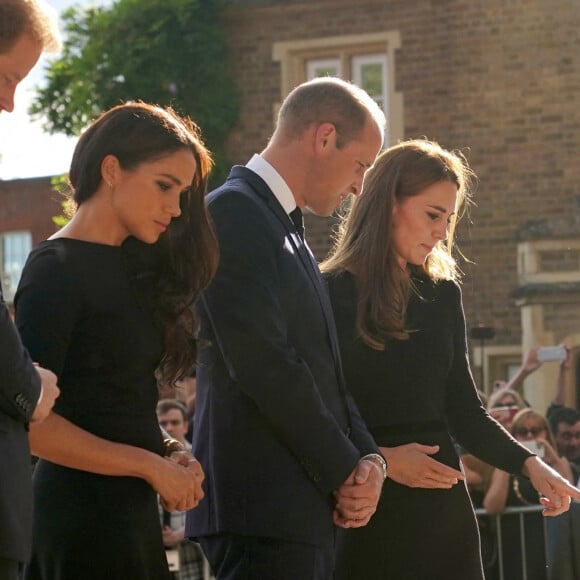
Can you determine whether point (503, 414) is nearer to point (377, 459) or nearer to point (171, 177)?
point (377, 459)

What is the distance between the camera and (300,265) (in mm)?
3377

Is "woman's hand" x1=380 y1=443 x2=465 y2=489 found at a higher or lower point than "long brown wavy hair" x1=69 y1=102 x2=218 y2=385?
lower

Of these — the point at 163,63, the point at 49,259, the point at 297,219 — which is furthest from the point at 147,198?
the point at 163,63

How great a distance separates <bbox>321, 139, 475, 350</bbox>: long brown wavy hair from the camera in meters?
4.01

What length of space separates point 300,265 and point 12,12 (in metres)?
1.06

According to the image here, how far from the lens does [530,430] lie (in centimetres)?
870

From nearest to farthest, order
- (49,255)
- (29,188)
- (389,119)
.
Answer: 1. (49,255)
2. (389,119)
3. (29,188)

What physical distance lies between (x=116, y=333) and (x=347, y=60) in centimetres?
1521

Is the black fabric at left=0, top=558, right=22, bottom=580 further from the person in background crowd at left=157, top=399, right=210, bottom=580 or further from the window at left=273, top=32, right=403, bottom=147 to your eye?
the window at left=273, top=32, right=403, bottom=147

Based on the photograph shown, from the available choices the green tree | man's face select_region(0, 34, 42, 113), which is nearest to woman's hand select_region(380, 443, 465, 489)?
man's face select_region(0, 34, 42, 113)

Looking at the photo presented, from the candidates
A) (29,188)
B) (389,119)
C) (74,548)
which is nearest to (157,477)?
(74,548)

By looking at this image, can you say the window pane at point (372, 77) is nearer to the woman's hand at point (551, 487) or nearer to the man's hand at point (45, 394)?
the woman's hand at point (551, 487)

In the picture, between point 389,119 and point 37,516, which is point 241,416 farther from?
point 389,119

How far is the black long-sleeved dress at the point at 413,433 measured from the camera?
3.87m
